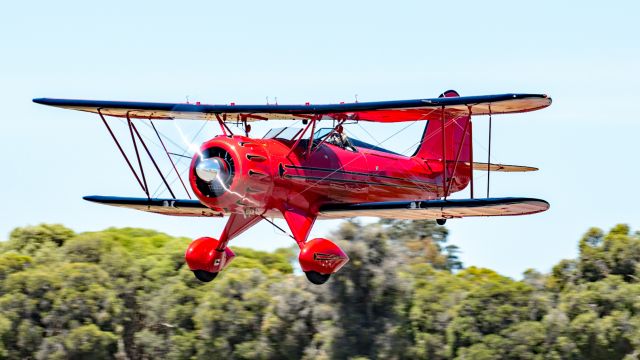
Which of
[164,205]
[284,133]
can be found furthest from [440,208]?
[164,205]

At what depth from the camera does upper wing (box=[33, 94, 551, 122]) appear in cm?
1888

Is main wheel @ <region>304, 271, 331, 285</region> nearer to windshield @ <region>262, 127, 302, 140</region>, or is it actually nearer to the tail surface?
windshield @ <region>262, 127, 302, 140</region>

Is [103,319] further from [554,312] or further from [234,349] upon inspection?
[554,312]

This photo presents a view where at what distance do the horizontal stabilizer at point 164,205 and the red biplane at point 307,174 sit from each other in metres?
0.03

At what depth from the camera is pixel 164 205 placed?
22062 mm

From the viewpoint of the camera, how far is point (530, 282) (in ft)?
132

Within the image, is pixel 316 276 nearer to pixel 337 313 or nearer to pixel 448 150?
pixel 448 150

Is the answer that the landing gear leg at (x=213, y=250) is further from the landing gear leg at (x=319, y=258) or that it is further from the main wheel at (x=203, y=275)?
the landing gear leg at (x=319, y=258)

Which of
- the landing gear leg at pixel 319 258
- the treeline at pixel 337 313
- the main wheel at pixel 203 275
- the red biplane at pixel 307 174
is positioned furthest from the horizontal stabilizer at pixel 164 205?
the treeline at pixel 337 313

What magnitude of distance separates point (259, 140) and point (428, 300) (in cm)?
1878

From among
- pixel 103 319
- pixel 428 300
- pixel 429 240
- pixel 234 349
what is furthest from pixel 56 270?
pixel 429 240

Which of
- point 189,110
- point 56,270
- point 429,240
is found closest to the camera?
point 189,110

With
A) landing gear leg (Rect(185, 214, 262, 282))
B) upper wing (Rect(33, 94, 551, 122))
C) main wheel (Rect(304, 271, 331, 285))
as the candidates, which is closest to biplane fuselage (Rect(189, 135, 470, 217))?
upper wing (Rect(33, 94, 551, 122))

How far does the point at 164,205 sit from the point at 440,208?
539cm
